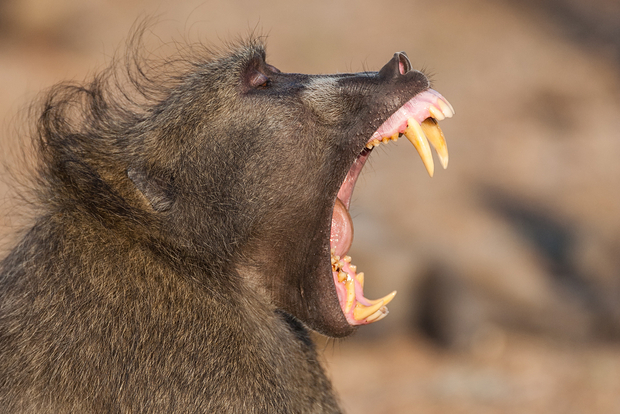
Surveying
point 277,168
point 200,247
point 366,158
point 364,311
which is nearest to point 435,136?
point 366,158

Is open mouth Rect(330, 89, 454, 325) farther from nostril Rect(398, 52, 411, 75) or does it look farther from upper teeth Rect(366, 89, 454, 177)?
nostril Rect(398, 52, 411, 75)

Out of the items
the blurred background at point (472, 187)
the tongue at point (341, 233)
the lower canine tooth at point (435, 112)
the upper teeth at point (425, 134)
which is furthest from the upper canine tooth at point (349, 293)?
the blurred background at point (472, 187)

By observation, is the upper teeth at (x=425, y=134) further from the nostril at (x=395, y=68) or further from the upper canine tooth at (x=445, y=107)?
the nostril at (x=395, y=68)

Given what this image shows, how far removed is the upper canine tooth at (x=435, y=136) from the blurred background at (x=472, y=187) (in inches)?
60.2

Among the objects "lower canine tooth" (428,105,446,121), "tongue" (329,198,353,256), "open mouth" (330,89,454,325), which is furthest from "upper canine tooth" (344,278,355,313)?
"lower canine tooth" (428,105,446,121)

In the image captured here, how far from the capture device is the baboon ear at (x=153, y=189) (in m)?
2.16

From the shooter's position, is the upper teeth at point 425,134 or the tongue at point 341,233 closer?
the upper teeth at point 425,134

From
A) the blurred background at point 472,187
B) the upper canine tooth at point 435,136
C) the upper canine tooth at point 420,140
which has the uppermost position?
the blurred background at point 472,187

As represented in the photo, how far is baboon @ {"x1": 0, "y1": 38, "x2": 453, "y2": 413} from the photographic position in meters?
1.95

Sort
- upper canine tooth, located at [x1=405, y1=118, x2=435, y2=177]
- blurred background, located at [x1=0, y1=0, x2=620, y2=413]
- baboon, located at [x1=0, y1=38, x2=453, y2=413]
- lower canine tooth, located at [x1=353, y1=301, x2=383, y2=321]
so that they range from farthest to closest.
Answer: blurred background, located at [x1=0, y1=0, x2=620, y2=413] < lower canine tooth, located at [x1=353, y1=301, x2=383, y2=321] < upper canine tooth, located at [x1=405, y1=118, x2=435, y2=177] < baboon, located at [x1=0, y1=38, x2=453, y2=413]

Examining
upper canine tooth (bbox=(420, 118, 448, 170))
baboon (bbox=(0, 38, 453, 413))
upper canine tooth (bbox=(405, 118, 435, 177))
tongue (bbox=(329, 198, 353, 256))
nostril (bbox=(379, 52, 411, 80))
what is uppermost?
nostril (bbox=(379, 52, 411, 80))

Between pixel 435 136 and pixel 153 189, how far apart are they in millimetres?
887

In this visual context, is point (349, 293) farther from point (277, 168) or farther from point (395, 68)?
point (395, 68)

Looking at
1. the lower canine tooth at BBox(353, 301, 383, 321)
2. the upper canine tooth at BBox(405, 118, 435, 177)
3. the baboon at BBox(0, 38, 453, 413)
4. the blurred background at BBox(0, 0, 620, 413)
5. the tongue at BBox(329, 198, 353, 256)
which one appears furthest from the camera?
the blurred background at BBox(0, 0, 620, 413)
